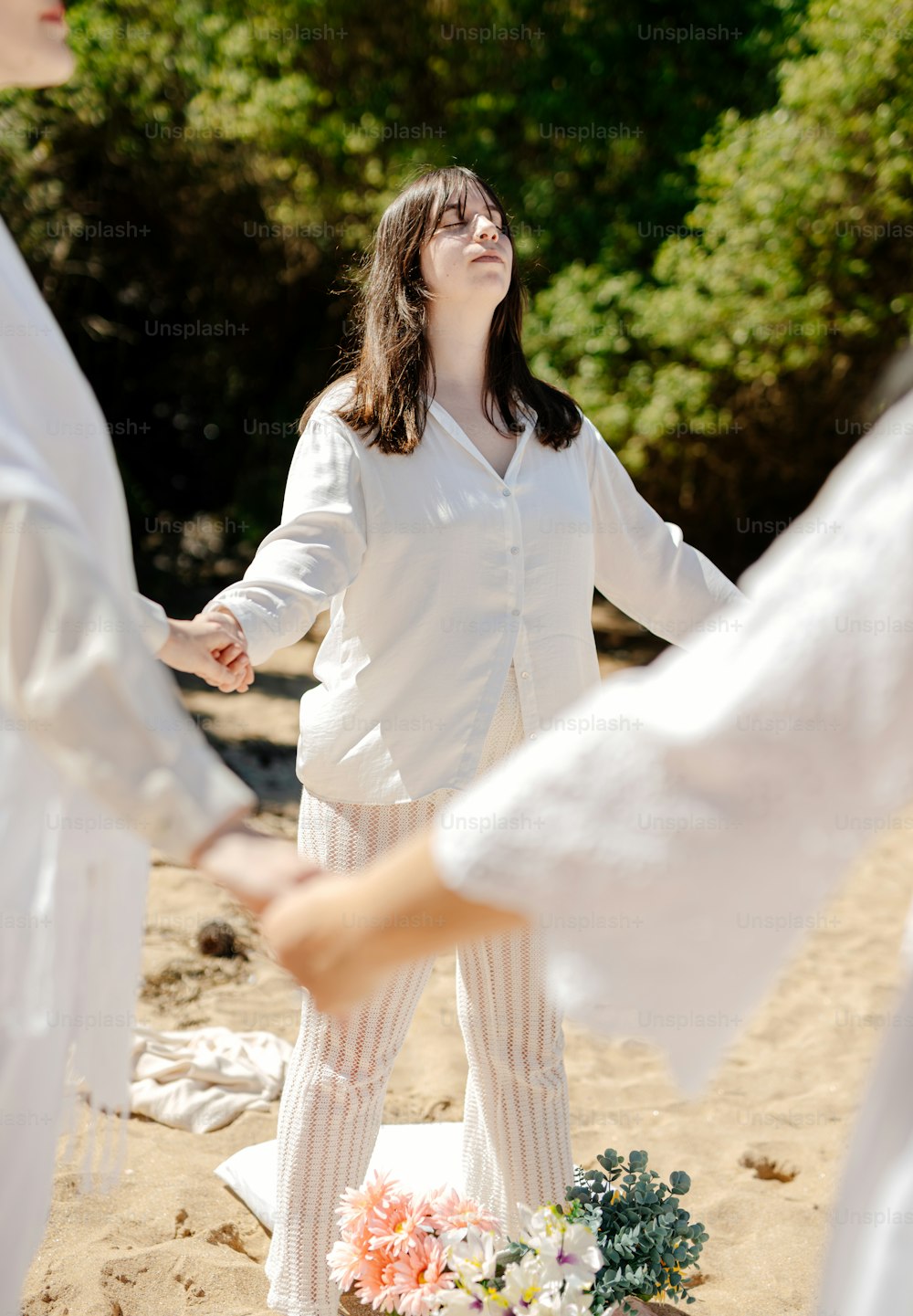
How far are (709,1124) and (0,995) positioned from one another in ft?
8.78

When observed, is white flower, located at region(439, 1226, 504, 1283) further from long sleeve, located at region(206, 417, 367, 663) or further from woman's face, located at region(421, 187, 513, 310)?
woman's face, located at region(421, 187, 513, 310)

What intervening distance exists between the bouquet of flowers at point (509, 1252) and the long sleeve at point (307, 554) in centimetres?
112

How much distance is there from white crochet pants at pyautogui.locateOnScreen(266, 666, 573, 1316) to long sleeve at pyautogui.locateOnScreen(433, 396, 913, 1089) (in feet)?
4.22

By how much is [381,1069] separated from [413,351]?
1.45 meters

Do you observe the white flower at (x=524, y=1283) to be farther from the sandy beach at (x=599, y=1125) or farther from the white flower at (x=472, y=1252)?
the sandy beach at (x=599, y=1125)

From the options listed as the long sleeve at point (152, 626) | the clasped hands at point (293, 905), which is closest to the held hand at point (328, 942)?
the clasped hands at point (293, 905)

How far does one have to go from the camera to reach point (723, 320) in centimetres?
812

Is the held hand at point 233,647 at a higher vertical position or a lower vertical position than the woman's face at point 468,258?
lower

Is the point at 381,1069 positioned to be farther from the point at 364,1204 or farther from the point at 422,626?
the point at 422,626

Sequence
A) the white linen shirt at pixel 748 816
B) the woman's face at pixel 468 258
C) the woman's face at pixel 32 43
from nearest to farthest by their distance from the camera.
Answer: the white linen shirt at pixel 748 816 → the woman's face at pixel 32 43 → the woman's face at pixel 468 258

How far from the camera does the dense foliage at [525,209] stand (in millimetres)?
7938

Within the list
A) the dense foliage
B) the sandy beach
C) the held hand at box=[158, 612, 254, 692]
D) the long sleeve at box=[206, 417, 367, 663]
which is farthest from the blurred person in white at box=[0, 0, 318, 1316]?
the dense foliage

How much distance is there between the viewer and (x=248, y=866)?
1421 mm

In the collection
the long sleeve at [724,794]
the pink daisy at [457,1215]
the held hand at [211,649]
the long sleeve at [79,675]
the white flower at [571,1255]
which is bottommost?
the white flower at [571,1255]
